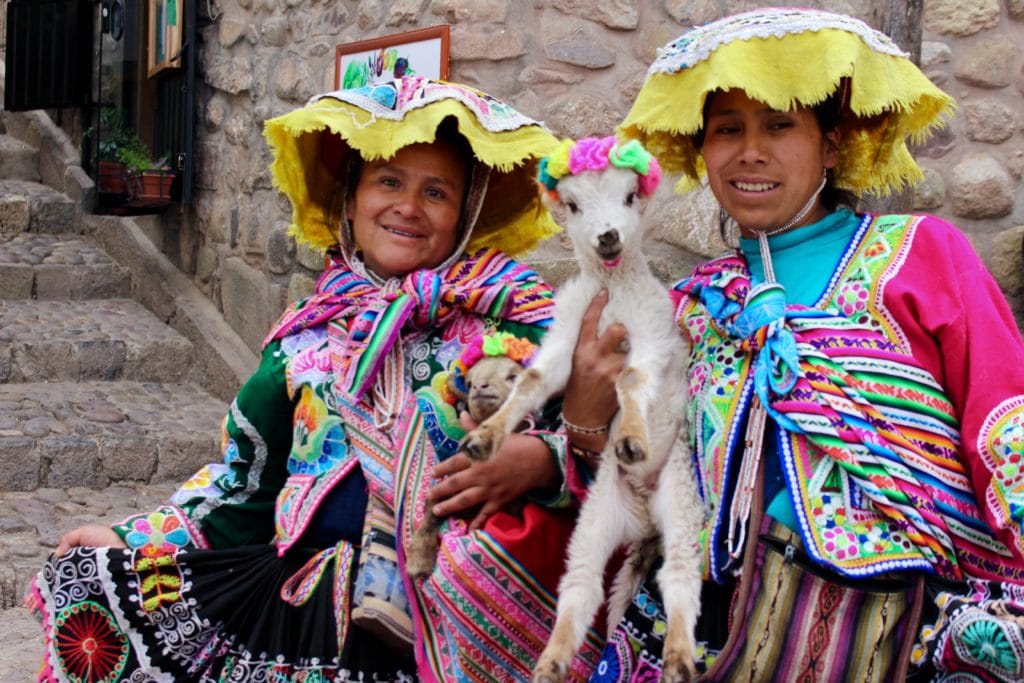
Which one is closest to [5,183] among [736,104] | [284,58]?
[284,58]

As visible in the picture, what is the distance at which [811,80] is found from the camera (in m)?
2.11

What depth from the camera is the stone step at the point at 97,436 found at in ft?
17.4

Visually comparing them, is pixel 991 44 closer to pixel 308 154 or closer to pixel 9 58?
pixel 308 154

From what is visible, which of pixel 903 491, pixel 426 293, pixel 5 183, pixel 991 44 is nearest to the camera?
pixel 903 491

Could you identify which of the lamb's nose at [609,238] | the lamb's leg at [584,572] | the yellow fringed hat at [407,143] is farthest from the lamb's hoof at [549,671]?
the yellow fringed hat at [407,143]

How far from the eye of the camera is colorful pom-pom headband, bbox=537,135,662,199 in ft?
6.93

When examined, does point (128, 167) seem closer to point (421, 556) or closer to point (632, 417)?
point (421, 556)

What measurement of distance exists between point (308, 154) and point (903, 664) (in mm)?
1777

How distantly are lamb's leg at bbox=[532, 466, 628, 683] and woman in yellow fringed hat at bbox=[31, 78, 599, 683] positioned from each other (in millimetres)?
169

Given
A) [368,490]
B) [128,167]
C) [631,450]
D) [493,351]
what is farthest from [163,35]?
[631,450]

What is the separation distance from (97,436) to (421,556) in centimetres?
363

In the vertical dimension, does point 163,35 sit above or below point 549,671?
above

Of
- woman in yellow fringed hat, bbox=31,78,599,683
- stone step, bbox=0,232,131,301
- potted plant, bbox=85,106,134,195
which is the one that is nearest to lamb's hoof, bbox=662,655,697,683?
woman in yellow fringed hat, bbox=31,78,599,683

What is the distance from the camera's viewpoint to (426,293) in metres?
2.60
